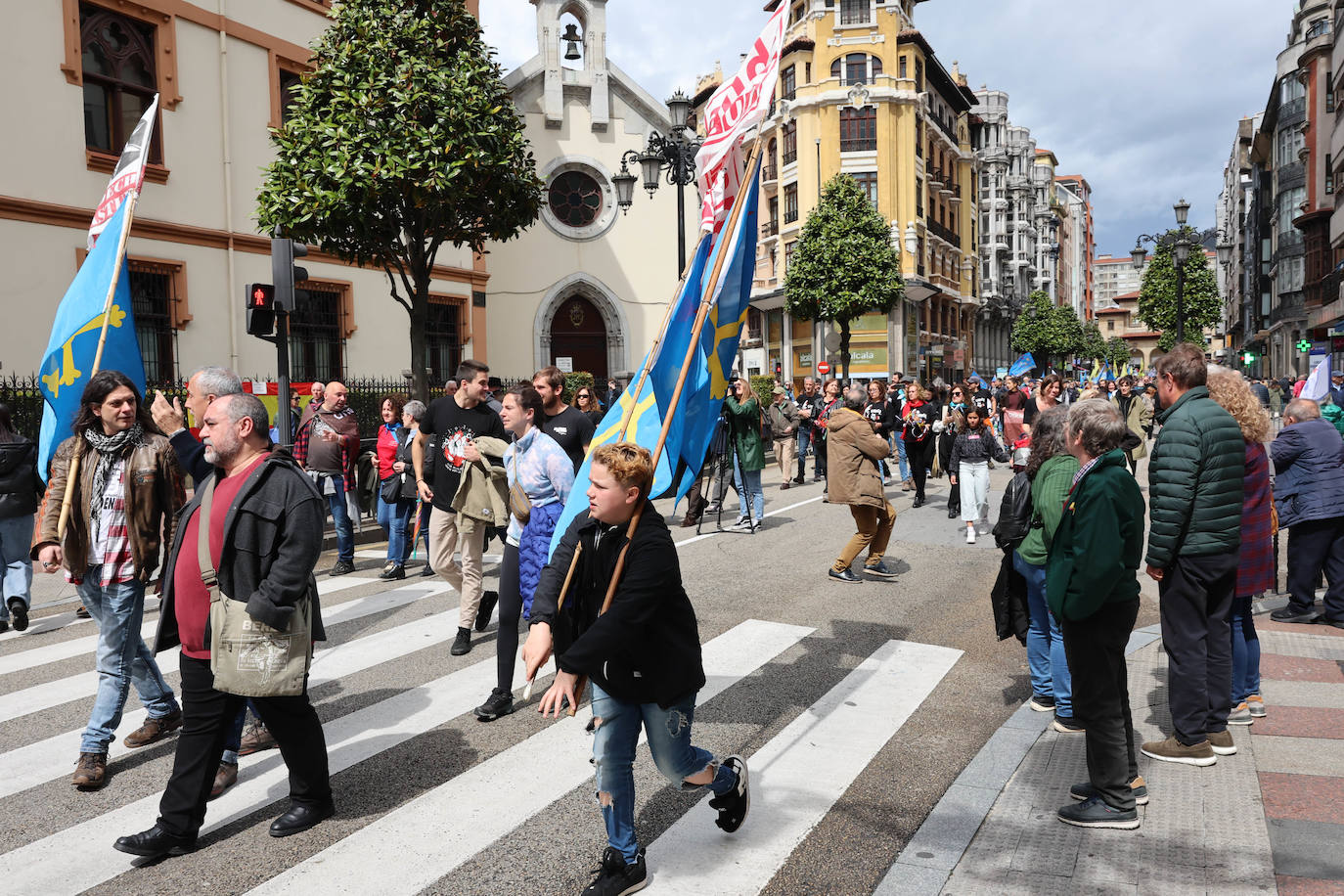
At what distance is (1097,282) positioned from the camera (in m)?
199

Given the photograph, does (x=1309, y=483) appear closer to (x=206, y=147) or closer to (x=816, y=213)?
(x=206, y=147)

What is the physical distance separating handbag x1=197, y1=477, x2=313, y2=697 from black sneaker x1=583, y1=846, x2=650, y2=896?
145 cm

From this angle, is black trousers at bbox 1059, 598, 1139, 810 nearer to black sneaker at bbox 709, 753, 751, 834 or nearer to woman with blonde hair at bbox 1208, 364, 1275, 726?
woman with blonde hair at bbox 1208, 364, 1275, 726

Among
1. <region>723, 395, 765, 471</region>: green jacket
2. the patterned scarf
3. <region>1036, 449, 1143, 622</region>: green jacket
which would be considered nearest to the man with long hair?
the patterned scarf

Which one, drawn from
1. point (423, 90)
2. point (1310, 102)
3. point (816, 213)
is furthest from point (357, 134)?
point (1310, 102)

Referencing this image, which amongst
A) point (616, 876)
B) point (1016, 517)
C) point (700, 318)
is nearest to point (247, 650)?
point (616, 876)

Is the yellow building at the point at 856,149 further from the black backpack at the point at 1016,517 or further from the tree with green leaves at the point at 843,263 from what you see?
the black backpack at the point at 1016,517

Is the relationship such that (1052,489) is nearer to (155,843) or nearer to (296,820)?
(296,820)

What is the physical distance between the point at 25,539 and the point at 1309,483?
10094 mm

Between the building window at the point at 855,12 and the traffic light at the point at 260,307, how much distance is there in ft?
139

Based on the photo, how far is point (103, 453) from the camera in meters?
4.81

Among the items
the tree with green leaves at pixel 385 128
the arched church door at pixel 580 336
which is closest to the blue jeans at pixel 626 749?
the tree with green leaves at pixel 385 128

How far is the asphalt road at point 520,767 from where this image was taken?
3699 mm

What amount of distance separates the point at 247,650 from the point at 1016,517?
152 inches
